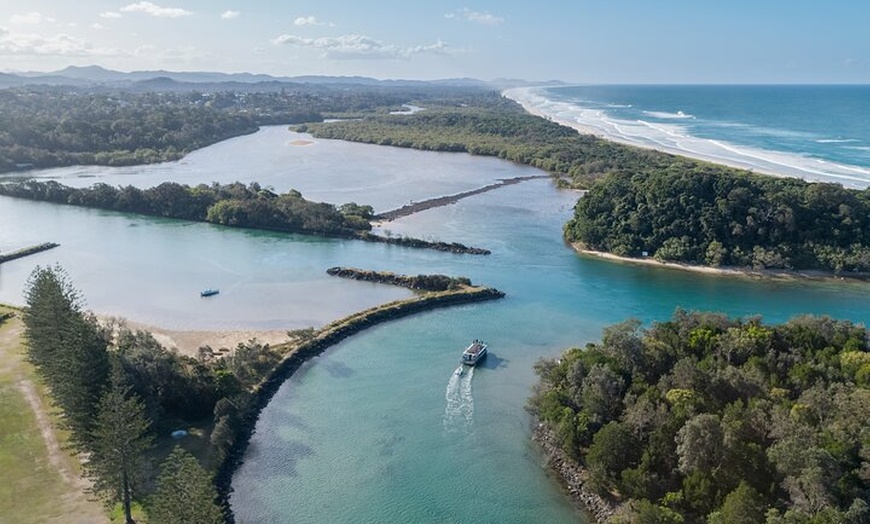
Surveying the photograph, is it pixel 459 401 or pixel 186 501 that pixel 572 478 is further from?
pixel 186 501

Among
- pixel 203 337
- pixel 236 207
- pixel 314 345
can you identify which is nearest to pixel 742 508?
pixel 314 345

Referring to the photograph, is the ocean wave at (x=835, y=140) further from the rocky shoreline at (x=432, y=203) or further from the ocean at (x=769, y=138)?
the rocky shoreline at (x=432, y=203)


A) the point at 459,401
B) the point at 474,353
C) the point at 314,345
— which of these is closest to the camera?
the point at 459,401

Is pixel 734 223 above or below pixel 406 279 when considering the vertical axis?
above

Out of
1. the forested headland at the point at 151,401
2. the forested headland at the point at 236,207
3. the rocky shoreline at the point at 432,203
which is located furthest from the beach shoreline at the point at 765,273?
the forested headland at the point at 151,401

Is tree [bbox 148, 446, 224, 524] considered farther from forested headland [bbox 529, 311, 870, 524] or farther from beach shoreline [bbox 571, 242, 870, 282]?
beach shoreline [bbox 571, 242, 870, 282]
